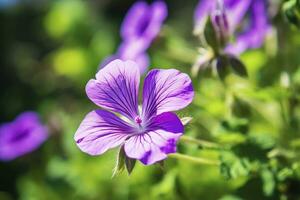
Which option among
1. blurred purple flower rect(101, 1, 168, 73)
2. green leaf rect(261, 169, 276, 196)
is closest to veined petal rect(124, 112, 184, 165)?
green leaf rect(261, 169, 276, 196)

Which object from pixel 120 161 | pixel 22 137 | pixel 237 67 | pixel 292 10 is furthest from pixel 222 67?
pixel 22 137

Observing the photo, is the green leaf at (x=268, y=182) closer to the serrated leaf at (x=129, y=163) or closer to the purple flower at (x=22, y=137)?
the serrated leaf at (x=129, y=163)

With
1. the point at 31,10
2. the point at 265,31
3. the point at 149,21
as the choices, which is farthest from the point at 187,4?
the point at 265,31

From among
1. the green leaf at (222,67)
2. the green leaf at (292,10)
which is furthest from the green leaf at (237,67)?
the green leaf at (292,10)

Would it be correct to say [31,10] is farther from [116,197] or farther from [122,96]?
[122,96]

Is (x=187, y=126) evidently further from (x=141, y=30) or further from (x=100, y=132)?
(x=141, y=30)
